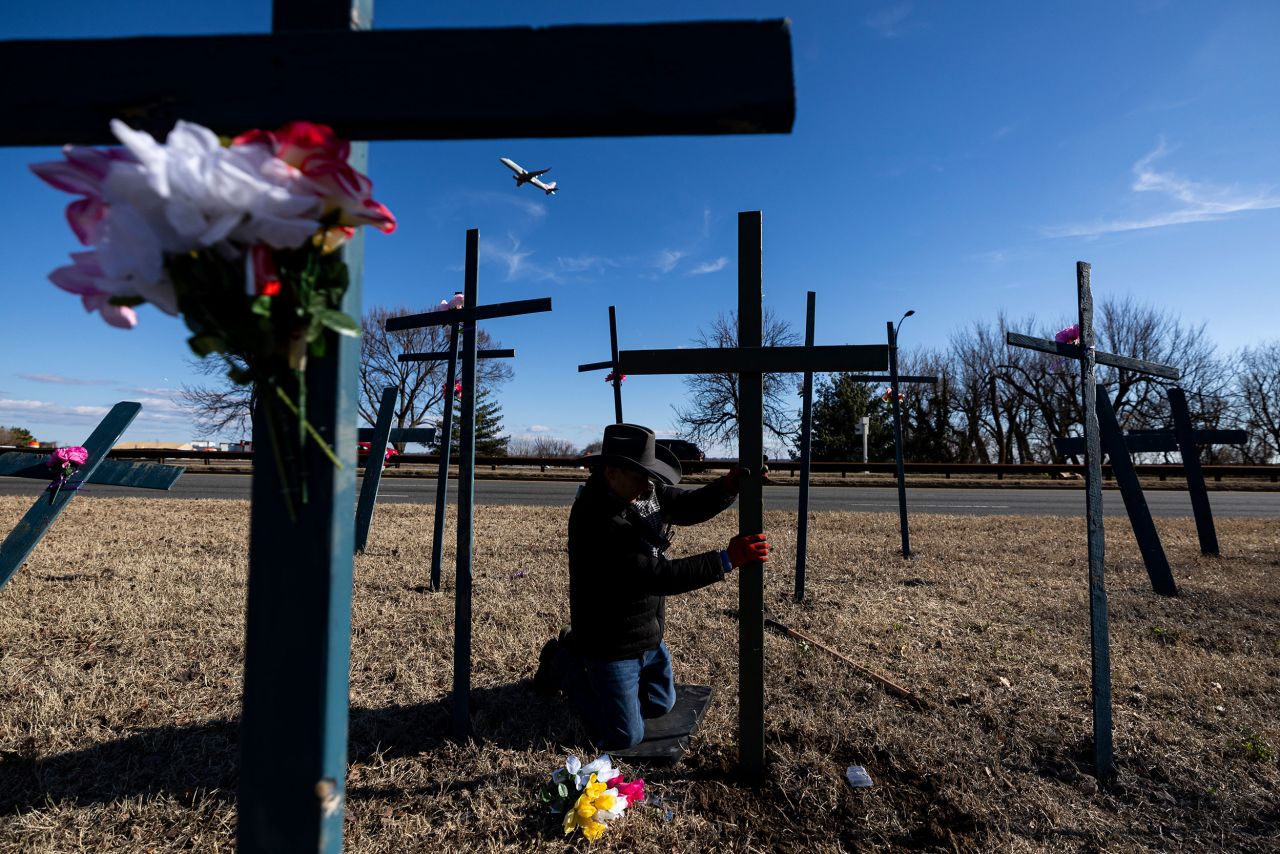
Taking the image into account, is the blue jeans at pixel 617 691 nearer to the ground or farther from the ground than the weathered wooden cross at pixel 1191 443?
nearer to the ground

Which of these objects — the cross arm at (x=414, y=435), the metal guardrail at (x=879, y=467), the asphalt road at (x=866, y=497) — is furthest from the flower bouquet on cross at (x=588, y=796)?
the metal guardrail at (x=879, y=467)

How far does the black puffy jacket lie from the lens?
2.95 m

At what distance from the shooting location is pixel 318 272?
1.13 m

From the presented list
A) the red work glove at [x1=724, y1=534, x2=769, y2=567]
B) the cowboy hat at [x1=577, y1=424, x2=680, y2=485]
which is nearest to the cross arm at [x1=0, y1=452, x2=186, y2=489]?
the cowboy hat at [x1=577, y1=424, x2=680, y2=485]

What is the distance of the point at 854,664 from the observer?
3994 millimetres

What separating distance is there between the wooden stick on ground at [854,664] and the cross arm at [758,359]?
1.89m

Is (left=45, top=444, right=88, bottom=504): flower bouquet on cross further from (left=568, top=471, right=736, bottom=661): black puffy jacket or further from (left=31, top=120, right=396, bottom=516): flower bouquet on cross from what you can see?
(left=31, top=120, right=396, bottom=516): flower bouquet on cross

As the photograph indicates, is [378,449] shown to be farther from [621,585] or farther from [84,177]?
[84,177]

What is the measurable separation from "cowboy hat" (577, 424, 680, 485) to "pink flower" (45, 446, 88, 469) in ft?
11.8

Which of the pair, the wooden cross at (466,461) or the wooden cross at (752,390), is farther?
the wooden cross at (466,461)

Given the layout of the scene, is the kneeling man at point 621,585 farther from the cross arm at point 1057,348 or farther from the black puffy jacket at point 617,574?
the cross arm at point 1057,348

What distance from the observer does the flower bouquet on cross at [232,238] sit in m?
0.96

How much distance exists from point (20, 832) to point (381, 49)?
2829 mm

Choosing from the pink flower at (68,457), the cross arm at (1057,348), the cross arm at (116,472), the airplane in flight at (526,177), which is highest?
the airplane in flight at (526,177)
